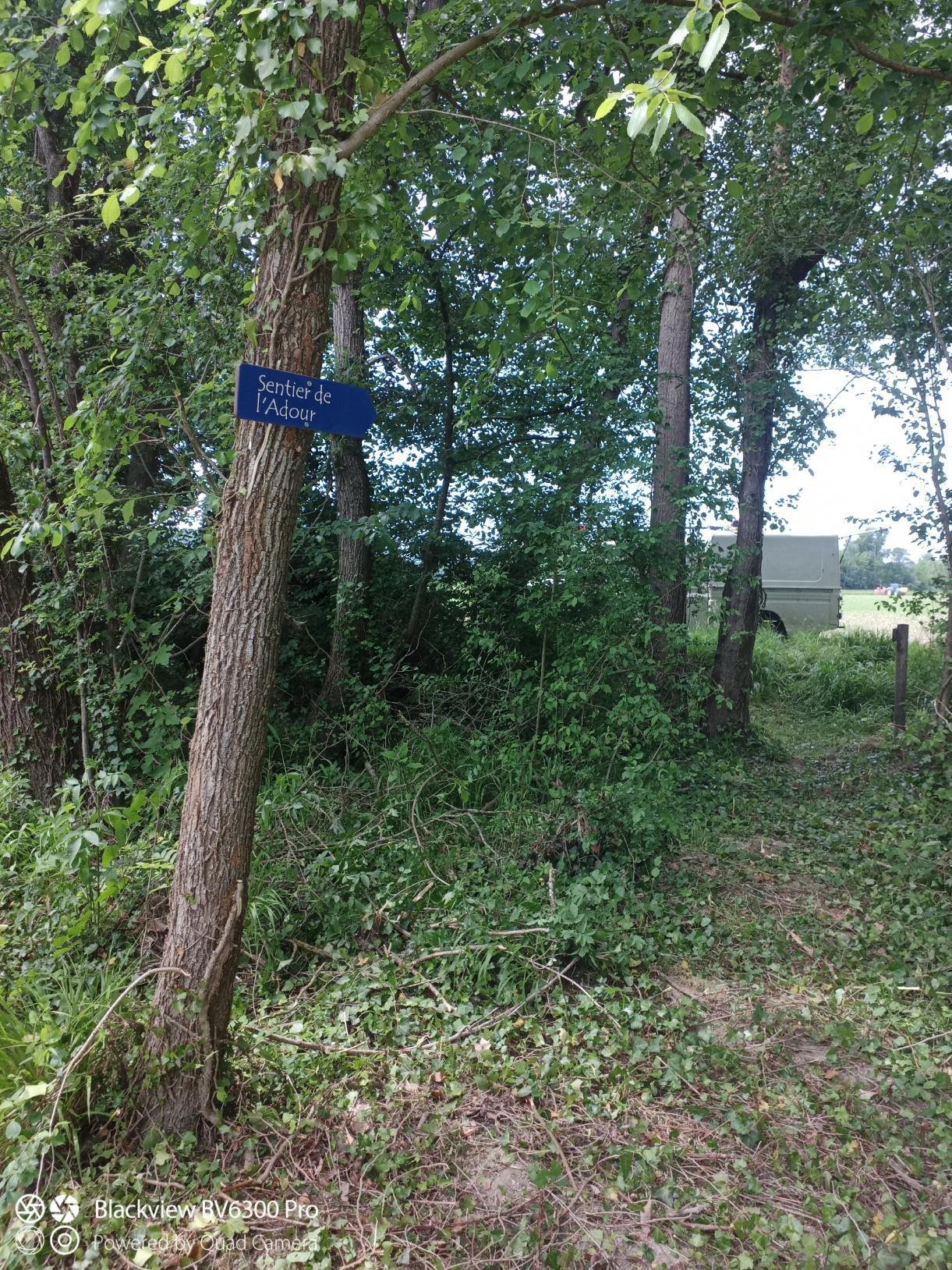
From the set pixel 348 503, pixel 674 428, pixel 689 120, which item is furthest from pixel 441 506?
pixel 689 120

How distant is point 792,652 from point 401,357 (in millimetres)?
7510

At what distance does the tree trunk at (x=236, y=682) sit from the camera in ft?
8.74

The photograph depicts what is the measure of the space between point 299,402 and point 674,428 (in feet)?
17.1

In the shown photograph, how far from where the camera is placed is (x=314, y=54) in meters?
2.56

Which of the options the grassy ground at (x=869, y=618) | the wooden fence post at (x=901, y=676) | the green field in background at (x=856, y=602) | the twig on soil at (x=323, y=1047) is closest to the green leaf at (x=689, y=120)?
the twig on soil at (x=323, y=1047)

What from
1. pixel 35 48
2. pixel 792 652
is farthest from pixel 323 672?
pixel 792 652

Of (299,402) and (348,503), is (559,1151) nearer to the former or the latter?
(299,402)

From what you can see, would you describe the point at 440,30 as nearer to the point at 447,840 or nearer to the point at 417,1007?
the point at 447,840

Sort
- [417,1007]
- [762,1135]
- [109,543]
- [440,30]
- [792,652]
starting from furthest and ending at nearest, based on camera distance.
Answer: [792,652]
[109,543]
[440,30]
[417,1007]
[762,1135]

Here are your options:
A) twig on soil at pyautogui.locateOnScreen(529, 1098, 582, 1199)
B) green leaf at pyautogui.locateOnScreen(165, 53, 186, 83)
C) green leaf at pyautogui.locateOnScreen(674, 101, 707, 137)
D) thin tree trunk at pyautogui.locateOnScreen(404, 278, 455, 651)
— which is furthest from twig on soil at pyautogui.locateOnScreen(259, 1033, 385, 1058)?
thin tree trunk at pyautogui.locateOnScreen(404, 278, 455, 651)

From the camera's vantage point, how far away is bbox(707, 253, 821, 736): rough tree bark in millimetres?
7754

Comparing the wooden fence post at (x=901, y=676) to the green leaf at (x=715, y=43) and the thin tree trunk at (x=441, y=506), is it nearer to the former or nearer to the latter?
the thin tree trunk at (x=441, y=506)

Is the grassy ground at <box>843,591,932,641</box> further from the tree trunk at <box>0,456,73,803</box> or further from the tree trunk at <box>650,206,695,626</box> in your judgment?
the tree trunk at <box>0,456,73,803</box>

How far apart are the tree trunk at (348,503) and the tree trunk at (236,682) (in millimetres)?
3600
